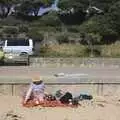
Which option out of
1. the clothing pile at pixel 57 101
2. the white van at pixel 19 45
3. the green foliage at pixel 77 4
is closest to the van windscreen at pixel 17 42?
the white van at pixel 19 45

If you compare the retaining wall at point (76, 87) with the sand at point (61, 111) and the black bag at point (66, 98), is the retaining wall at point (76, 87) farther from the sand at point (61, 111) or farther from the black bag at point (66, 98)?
the black bag at point (66, 98)

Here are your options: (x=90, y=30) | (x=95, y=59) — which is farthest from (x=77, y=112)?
(x=90, y=30)

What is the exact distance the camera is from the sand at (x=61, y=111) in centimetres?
1380

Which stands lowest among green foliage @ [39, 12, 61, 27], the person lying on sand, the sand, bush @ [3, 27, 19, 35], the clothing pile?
the sand

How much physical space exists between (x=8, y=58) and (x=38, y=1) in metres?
29.3

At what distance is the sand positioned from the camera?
543 inches

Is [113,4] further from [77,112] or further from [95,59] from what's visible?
[77,112]

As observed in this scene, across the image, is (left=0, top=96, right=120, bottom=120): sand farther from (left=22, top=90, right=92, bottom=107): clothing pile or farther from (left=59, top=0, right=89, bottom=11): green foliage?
(left=59, top=0, right=89, bottom=11): green foliage

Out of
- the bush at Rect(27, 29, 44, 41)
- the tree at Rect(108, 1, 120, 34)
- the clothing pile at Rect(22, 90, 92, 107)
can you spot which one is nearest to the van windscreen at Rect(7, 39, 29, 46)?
the bush at Rect(27, 29, 44, 41)

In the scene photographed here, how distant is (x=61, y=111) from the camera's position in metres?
14.4

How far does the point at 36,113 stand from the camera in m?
14.2

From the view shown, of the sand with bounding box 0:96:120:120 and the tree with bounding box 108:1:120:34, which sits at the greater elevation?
the tree with bounding box 108:1:120:34

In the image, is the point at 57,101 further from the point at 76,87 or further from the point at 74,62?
the point at 74,62

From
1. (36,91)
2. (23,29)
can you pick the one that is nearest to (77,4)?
(23,29)
